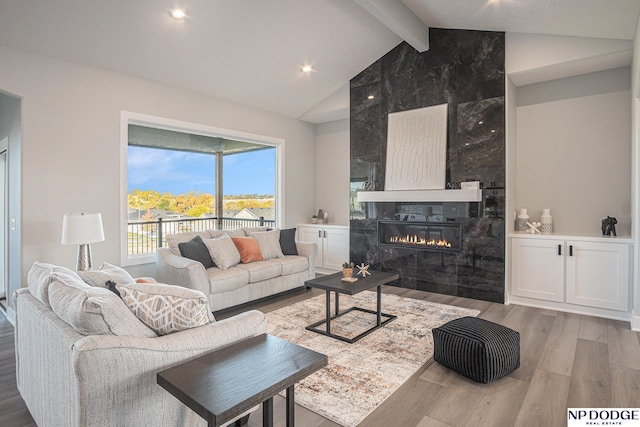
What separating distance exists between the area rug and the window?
2651 millimetres

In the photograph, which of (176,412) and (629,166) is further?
(629,166)

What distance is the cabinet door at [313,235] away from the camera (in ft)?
21.7

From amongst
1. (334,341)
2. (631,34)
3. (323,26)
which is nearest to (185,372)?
(334,341)

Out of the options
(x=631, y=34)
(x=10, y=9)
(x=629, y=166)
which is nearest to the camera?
(x=10, y=9)

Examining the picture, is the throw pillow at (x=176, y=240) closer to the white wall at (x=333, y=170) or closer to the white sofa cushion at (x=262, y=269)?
the white sofa cushion at (x=262, y=269)

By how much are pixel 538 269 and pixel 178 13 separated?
16.5ft

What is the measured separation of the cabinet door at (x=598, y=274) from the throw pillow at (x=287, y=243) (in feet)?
11.5

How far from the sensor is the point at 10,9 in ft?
10.4

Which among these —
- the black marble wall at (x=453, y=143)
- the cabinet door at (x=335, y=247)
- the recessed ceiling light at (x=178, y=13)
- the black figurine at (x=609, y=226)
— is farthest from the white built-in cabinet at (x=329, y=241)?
the recessed ceiling light at (x=178, y=13)

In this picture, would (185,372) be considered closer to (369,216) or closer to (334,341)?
(334,341)

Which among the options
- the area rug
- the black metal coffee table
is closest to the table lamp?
the area rug

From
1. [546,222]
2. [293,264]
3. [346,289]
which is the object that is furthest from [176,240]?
[546,222]

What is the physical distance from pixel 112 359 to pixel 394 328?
110 inches

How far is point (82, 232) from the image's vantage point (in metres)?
3.44
